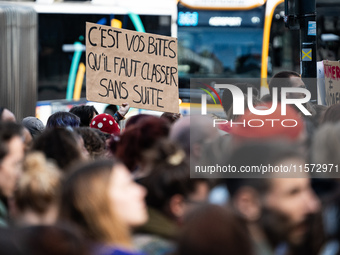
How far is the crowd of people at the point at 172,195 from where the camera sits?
2.45 m

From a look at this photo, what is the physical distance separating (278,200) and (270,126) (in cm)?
153

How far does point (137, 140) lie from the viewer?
4156 millimetres

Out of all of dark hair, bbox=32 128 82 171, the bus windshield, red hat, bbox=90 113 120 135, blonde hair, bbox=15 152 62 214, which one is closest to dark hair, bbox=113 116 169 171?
dark hair, bbox=32 128 82 171

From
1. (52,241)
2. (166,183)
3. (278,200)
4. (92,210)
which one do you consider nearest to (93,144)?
(166,183)

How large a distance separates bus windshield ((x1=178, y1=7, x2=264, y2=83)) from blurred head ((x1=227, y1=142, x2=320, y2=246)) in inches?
574

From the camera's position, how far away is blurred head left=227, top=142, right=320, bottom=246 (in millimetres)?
3002

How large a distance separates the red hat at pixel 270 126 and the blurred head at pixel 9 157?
1.15 meters

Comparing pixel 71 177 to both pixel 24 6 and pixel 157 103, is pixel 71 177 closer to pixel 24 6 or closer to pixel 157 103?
pixel 157 103

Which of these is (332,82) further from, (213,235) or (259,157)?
(213,235)

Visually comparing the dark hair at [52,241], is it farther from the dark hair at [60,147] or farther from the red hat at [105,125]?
the red hat at [105,125]

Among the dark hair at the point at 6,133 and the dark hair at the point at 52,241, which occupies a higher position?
the dark hair at the point at 6,133

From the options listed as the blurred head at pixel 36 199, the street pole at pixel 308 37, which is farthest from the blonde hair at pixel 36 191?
the street pole at pixel 308 37

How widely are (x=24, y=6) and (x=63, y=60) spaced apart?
72.6 inches

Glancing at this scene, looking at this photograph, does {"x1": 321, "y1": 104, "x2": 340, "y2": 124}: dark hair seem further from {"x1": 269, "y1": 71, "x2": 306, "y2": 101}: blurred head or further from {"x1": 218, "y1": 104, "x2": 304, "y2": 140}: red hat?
{"x1": 269, "y1": 71, "x2": 306, "y2": 101}: blurred head
